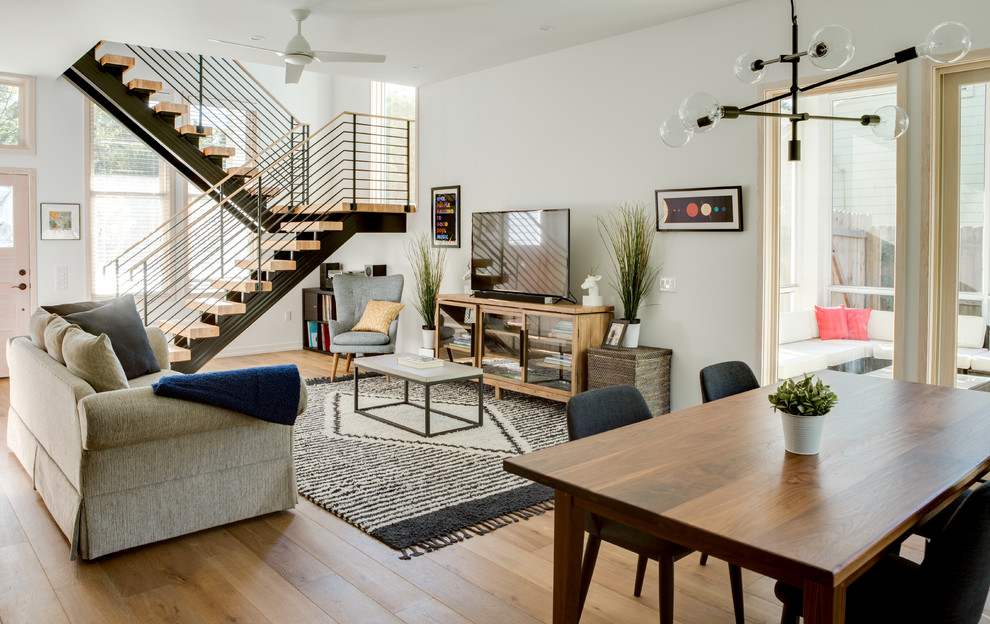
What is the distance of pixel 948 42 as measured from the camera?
2135mm

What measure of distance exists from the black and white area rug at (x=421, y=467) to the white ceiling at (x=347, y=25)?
2.79 metres

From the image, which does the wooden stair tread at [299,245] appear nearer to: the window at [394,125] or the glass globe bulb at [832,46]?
the window at [394,125]

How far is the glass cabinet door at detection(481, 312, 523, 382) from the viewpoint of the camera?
19.4 ft

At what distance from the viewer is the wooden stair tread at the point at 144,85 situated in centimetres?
652

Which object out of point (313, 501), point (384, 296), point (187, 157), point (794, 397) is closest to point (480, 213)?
point (384, 296)

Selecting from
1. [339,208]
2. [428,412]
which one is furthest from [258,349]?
[428,412]

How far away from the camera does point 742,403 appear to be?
270 cm

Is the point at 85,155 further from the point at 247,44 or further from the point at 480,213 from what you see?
the point at 480,213

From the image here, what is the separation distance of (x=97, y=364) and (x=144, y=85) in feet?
14.1

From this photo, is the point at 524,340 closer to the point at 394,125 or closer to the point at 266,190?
the point at 266,190

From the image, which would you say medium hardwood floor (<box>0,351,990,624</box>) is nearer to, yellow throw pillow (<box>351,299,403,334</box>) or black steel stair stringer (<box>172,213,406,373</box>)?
black steel stair stringer (<box>172,213,406,373</box>)

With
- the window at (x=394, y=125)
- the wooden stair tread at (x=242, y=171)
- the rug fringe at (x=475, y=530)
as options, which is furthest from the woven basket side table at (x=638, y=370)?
the wooden stair tread at (x=242, y=171)

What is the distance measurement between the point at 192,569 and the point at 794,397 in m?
2.33

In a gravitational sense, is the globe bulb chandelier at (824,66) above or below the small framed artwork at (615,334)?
above
